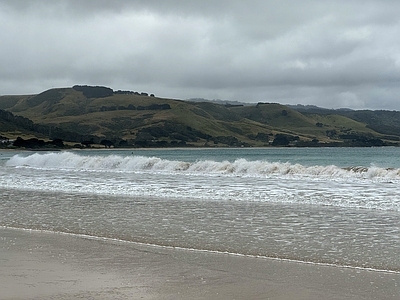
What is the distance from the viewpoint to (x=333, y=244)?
1038cm

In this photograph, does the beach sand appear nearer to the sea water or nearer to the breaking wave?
the sea water

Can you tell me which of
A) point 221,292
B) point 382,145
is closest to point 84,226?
point 221,292

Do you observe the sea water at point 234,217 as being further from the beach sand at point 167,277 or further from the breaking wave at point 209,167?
the breaking wave at point 209,167

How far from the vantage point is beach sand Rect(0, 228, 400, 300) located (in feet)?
22.6

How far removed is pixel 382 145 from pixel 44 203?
17481 centimetres

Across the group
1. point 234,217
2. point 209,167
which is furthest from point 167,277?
point 209,167

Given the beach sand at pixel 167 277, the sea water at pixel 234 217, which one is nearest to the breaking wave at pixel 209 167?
the sea water at pixel 234 217

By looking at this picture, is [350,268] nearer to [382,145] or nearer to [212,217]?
[212,217]

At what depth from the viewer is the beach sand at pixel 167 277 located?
6.89 m

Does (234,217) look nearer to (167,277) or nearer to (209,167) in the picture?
(167,277)

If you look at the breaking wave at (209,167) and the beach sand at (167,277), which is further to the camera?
the breaking wave at (209,167)

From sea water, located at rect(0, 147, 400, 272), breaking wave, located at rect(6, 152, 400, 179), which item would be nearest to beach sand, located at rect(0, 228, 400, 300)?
sea water, located at rect(0, 147, 400, 272)

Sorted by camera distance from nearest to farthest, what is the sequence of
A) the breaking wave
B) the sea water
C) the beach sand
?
the beach sand
the sea water
the breaking wave

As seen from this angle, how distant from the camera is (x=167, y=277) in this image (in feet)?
25.6
